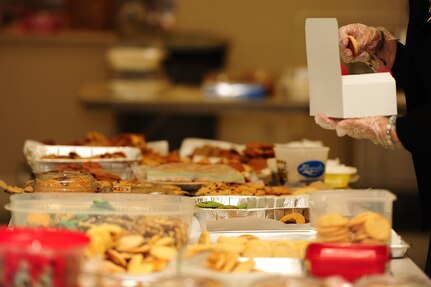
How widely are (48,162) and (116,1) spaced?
5.30 meters

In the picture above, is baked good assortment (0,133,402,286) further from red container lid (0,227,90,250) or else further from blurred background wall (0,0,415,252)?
blurred background wall (0,0,415,252)

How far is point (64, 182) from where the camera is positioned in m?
2.65

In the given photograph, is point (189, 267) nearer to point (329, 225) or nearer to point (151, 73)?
point (329, 225)

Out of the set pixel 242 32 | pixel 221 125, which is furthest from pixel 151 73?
pixel 242 32

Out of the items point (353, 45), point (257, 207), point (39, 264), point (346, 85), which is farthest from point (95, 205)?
point (353, 45)

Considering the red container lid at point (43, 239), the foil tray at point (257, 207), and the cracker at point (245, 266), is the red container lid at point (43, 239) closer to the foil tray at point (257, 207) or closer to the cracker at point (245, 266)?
the cracker at point (245, 266)

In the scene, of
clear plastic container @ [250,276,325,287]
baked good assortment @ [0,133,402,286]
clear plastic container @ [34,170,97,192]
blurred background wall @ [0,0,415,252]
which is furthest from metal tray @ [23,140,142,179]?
blurred background wall @ [0,0,415,252]

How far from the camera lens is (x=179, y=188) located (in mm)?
2951

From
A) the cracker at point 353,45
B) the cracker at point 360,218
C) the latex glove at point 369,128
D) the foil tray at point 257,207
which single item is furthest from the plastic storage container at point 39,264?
the cracker at point 353,45

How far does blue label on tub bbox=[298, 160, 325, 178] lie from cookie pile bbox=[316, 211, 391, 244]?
3.32 ft

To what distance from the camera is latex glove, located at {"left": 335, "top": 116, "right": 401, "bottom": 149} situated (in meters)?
2.33

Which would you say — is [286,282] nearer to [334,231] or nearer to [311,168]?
[334,231]

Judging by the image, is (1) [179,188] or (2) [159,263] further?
(1) [179,188]

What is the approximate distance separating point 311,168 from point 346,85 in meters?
0.77
